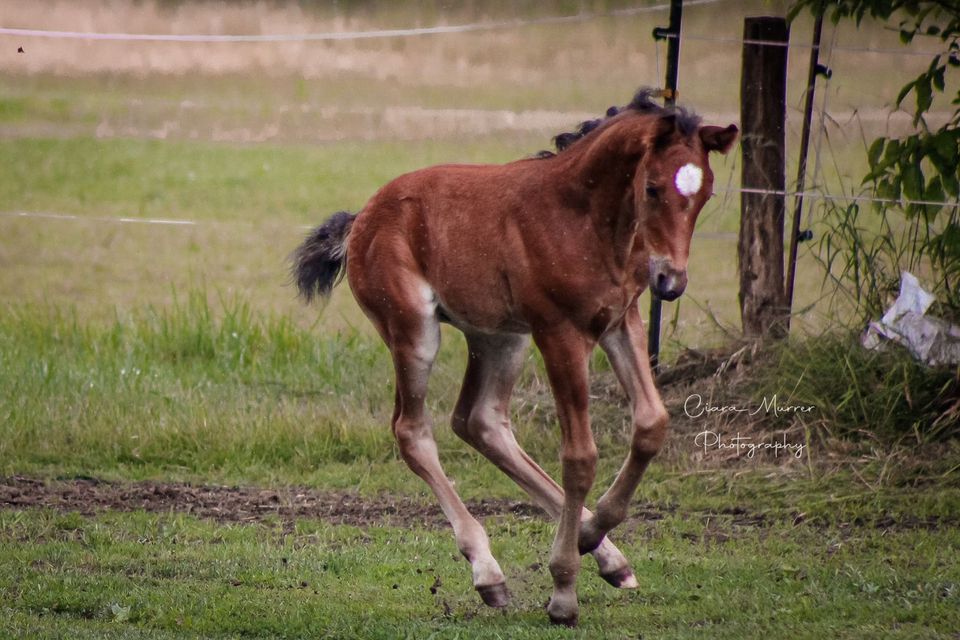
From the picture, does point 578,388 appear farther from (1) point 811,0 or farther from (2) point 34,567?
(1) point 811,0

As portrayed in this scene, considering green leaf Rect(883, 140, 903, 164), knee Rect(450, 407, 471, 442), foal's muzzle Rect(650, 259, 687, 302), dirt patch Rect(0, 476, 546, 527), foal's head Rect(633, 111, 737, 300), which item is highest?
foal's head Rect(633, 111, 737, 300)

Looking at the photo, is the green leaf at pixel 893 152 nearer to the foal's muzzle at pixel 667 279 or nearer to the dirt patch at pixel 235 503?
the dirt patch at pixel 235 503

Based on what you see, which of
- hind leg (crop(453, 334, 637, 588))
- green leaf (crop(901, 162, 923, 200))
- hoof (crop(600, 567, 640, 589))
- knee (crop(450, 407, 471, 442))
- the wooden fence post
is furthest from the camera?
the wooden fence post

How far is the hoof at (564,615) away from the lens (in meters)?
4.72

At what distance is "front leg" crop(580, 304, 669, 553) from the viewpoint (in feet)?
15.8

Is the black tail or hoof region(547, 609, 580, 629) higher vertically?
the black tail

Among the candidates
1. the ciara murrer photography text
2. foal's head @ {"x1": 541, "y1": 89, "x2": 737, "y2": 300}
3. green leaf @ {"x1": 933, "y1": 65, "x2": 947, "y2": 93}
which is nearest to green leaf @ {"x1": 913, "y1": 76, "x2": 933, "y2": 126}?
green leaf @ {"x1": 933, "y1": 65, "x2": 947, "y2": 93}

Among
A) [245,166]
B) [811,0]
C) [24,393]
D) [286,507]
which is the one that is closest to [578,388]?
[286,507]

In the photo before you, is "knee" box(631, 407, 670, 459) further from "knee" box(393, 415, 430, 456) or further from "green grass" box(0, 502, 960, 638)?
"knee" box(393, 415, 430, 456)

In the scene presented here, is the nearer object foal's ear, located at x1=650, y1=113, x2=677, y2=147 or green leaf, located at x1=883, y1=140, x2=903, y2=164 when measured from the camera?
foal's ear, located at x1=650, y1=113, x2=677, y2=147

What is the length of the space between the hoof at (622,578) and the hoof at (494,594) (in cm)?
42

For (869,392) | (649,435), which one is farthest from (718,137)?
(869,392)

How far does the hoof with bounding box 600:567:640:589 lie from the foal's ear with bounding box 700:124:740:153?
1.66m

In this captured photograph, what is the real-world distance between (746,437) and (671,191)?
2.93 metres
